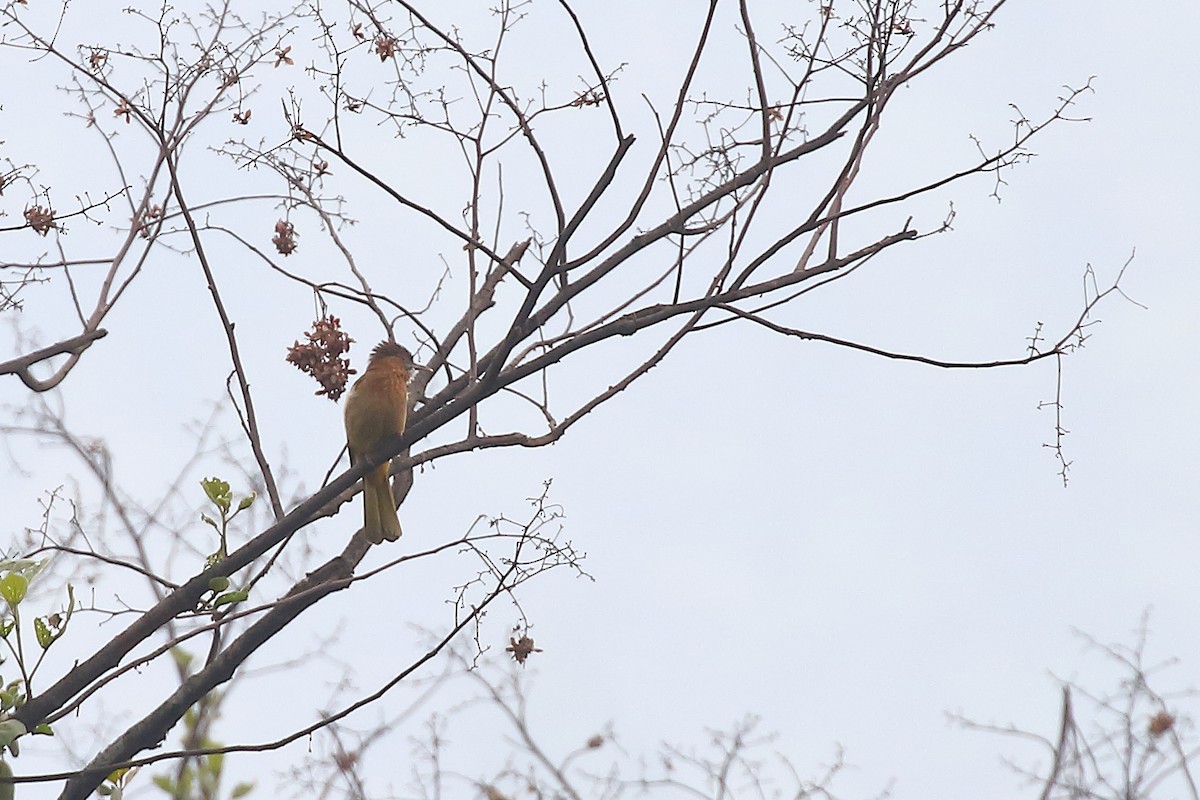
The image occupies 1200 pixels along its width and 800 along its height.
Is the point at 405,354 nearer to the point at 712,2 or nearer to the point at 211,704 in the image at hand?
the point at 211,704

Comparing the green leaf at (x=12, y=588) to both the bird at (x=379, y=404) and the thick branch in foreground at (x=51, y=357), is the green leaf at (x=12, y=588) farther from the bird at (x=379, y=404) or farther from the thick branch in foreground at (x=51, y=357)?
the bird at (x=379, y=404)

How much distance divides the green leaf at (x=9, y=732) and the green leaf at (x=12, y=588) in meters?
0.21

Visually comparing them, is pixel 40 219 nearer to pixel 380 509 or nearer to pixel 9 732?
pixel 380 509

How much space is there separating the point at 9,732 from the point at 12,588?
0.26 metres

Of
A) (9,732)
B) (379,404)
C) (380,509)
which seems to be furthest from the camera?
(379,404)

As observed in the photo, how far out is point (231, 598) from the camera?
2.79 meters

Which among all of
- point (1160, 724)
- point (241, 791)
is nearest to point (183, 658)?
point (241, 791)

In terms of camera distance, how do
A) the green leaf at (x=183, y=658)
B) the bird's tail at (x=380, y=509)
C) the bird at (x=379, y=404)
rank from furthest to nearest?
the bird at (x=379, y=404)
the bird's tail at (x=380, y=509)
the green leaf at (x=183, y=658)

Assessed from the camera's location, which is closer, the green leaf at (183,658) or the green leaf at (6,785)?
the green leaf at (6,785)

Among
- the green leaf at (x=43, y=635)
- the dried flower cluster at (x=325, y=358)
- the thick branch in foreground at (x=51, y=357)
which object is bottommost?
the green leaf at (x=43, y=635)

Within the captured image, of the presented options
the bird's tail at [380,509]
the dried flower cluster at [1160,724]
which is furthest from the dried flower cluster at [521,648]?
the dried flower cluster at [1160,724]

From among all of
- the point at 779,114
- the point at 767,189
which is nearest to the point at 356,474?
the point at 767,189

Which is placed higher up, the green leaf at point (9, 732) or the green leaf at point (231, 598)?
the green leaf at point (231, 598)

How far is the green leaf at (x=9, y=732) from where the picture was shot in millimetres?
2424
